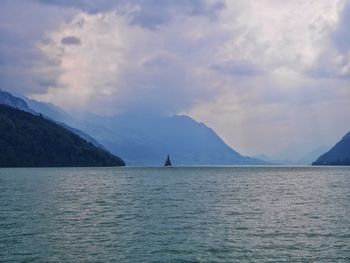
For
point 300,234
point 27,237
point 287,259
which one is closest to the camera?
point 287,259

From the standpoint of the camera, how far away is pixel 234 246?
185 ft

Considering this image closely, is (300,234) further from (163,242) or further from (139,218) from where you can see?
(139,218)

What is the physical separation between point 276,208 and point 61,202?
4693cm

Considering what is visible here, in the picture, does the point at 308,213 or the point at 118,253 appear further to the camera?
the point at 308,213

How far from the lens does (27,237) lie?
60.8m

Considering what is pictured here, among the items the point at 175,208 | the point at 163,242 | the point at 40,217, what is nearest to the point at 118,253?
the point at 163,242

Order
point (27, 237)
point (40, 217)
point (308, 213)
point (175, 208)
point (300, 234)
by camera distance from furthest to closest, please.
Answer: point (175, 208) < point (308, 213) < point (40, 217) < point (300, 234) < point (27, 237)

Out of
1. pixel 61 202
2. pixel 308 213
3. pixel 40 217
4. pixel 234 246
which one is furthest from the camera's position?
pixel 61 202

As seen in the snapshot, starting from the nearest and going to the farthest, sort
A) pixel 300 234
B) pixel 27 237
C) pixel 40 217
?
pixel 27 237, pixel 300 234, pixel 40 217

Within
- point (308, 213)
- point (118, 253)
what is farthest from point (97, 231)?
point (308, 213)

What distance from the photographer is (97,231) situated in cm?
6638

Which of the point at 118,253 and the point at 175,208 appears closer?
the point at 118,253

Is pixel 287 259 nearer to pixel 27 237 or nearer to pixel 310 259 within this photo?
pixel 310 259

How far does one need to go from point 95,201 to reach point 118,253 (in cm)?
6061
